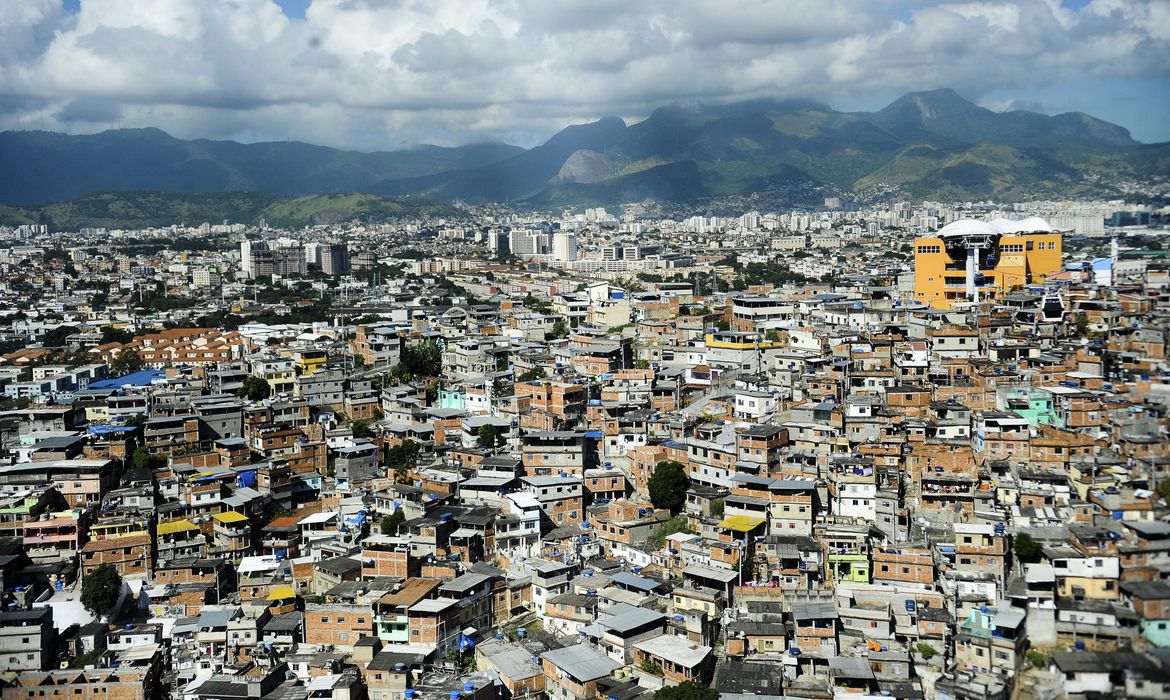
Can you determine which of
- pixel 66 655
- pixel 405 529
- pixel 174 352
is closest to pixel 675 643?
pixel 405 529

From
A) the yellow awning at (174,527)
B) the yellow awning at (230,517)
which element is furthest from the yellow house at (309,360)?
the yellow awning at (174,527)

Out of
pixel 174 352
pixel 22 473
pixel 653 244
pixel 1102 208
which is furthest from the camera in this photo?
pixel 653 244

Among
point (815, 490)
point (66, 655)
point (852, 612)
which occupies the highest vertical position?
point (815, 490)

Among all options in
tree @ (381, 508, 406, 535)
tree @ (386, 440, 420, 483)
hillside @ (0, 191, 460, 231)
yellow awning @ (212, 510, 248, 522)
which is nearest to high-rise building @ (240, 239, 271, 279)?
hillside @ (0, 191, 460, 231)

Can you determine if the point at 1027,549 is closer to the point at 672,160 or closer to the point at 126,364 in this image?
the point at 126,364

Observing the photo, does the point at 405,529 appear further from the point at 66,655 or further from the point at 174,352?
the point at 174,352

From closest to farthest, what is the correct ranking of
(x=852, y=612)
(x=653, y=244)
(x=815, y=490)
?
(x=852, y=612) < (x=815, y=490) < (x=653, y=244)

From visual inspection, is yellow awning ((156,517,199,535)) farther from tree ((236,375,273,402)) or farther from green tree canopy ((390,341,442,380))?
green tree canopy ((390,341,442,380))

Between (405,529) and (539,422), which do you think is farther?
(539,422)
